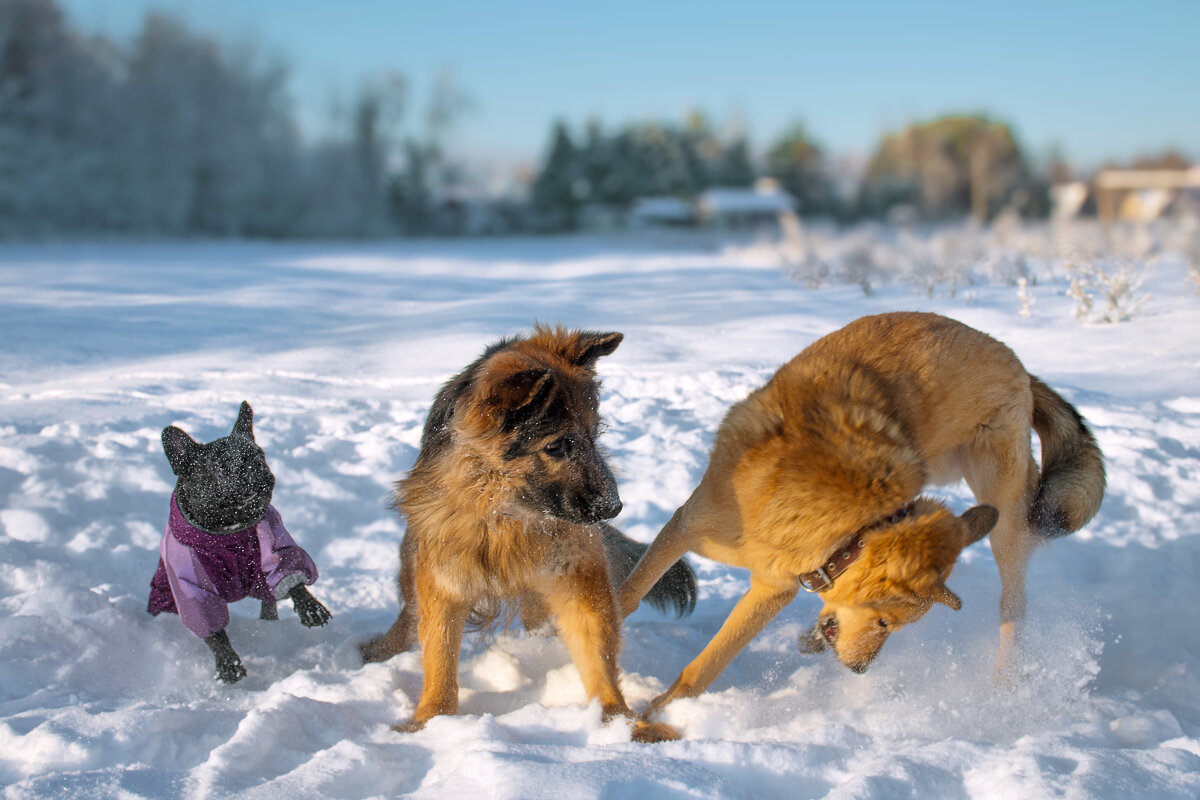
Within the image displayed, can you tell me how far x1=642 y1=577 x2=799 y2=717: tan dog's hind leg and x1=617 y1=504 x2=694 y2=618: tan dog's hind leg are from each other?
0.36m

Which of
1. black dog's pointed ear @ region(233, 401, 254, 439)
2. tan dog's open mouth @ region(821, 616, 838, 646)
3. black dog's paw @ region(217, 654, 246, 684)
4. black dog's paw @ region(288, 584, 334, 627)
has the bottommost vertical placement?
black dog's paw @ region(217, 654, 246, 684)

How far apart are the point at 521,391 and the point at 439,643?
3.69ft

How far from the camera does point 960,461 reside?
13.3 ft

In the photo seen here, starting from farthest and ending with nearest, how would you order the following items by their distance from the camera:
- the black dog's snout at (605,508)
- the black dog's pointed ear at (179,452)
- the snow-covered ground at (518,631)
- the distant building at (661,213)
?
the distant building at (661,213) < the black dog's pointed ear at (179,452) < the black dog's snout at (605,508) < the snow-covered ground at (518,631)

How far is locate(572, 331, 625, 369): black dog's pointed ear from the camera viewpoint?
3305mm

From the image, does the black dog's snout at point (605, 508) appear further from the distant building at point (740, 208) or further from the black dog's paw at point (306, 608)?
the distant building at point (740, 208)

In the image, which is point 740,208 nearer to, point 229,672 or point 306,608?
point 306,608

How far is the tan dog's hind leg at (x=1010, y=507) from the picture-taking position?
382 centimetres

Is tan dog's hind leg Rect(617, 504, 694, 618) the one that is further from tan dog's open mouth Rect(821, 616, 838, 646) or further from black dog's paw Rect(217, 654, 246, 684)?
black dog's paw Rect(217, 654, 246, 684)

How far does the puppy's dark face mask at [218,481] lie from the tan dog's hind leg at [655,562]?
1.61 metres

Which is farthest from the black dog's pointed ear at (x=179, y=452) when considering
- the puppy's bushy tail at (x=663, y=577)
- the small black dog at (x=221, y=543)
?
Result: the puppy's bushy tail at (x=663, y=577)

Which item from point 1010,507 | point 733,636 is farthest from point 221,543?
point 1010,507

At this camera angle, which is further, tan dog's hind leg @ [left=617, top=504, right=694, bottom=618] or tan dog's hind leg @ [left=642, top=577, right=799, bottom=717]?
tan dog's hind leg @ [left=617, top=504, right=694, bottom=618]

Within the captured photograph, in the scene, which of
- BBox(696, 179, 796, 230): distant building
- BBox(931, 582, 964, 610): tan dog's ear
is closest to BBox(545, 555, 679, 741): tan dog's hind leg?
BBox(931, 582, 964, 610): tan dog's ear
